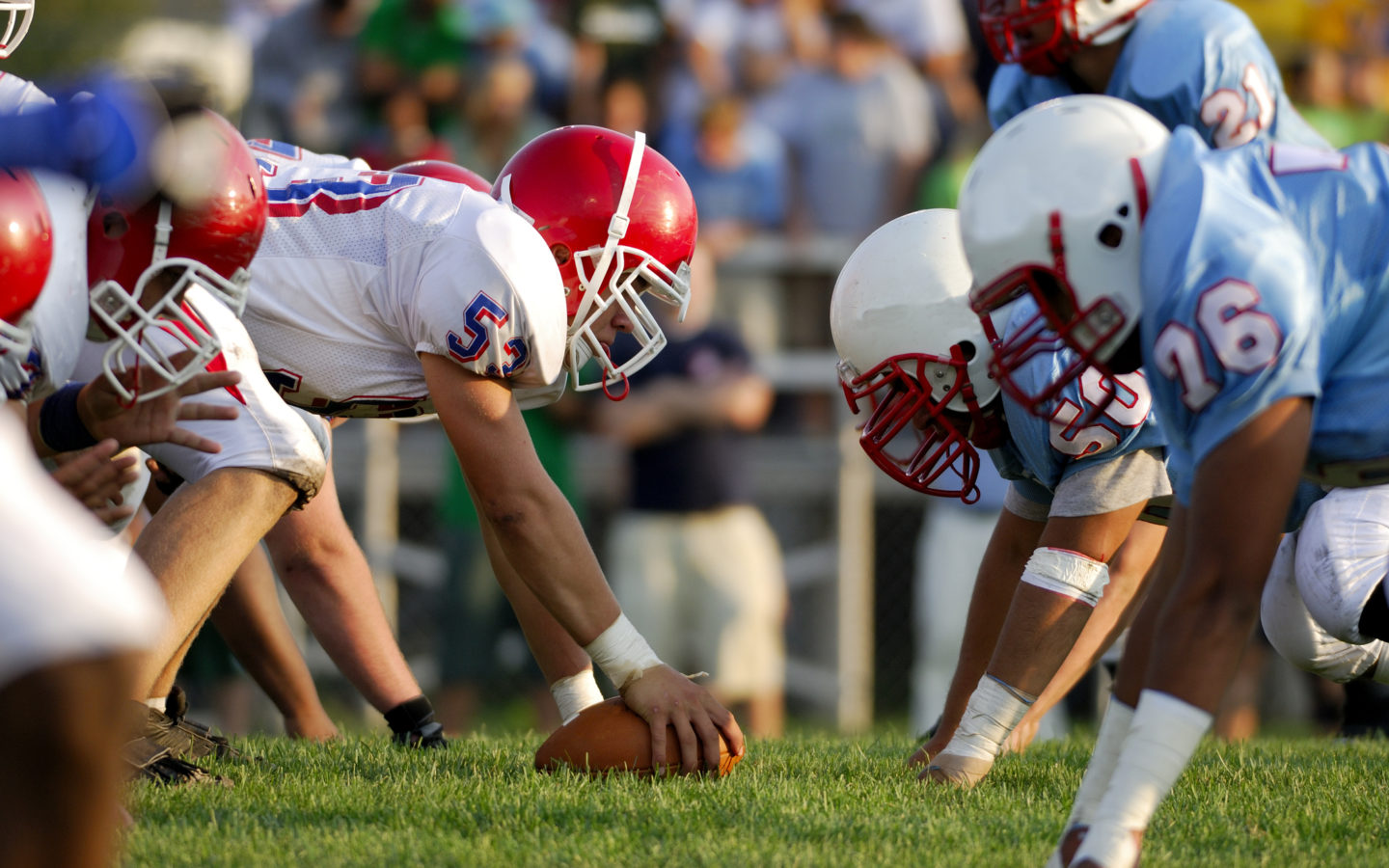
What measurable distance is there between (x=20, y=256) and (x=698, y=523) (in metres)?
4.66

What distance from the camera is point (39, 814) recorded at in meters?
1.72

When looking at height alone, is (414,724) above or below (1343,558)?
below

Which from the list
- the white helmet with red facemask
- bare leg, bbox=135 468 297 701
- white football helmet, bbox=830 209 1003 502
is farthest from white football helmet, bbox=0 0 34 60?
the white helmet with red facemask

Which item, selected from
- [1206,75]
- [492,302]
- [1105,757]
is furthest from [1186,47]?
[1105,757]

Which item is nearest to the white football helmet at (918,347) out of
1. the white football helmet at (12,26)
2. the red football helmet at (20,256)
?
the red football helmet at (20,256)

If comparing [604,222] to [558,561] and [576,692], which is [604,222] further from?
[576,692]

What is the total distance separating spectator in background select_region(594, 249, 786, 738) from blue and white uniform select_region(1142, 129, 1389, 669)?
13.4ft

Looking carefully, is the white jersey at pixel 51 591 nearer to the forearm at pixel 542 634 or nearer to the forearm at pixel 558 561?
the forearm at pixel 558 561

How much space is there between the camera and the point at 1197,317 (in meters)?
2.44

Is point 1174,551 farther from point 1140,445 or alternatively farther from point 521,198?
point 521,198

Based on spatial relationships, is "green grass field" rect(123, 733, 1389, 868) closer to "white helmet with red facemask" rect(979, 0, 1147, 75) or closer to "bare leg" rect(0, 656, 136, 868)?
"bare leg" rect(0, 656, 136, 868)

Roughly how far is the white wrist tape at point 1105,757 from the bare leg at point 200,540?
6.46ft

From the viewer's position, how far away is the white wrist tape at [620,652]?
3.55 metres

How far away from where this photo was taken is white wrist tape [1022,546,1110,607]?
3666 mm
